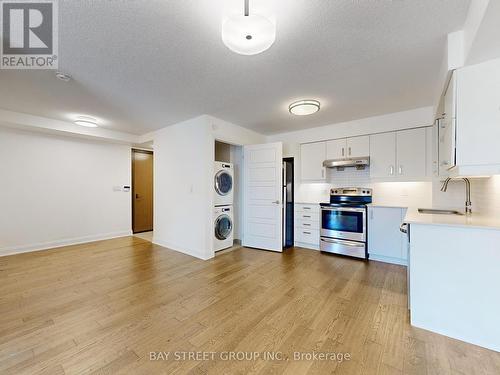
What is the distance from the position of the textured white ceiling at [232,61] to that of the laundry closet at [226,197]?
1.09m

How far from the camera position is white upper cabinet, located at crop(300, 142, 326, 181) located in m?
4.20

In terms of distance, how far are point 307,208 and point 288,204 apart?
43cm

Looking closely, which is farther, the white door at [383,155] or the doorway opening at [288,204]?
the doorway opening at [288,204]

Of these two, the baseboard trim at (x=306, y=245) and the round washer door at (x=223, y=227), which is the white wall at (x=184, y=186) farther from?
the baseboard trim at (x=306, y=245)

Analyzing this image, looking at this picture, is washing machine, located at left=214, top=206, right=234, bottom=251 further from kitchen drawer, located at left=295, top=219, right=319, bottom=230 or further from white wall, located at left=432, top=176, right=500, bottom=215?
white wall, located at left=432, top=176, right=500, bottom=215

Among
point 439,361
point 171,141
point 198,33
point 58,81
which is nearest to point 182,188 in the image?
point 171,141

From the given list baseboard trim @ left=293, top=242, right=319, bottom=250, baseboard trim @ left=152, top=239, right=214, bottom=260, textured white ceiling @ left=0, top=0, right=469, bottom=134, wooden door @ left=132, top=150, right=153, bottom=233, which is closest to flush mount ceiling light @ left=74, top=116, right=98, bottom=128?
textured white ceiling @ left=0, top=0, right=469, bottom=134

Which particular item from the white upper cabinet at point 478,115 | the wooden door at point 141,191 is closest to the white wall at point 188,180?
the wooden door at point 141,191

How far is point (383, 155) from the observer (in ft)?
11.9

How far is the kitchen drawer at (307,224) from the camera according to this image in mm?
4086

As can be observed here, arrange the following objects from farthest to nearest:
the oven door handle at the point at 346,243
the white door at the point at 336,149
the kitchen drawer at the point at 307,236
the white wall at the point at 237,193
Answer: the white wall at the point at 237,193
the kitchen drawer at the point at 307,236
the white door at the point at 336,149
the oven door handle at the point at 346,243

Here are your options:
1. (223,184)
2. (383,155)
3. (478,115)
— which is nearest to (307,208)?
(383,155)

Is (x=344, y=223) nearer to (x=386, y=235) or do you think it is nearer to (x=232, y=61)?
(x=386, y=235)

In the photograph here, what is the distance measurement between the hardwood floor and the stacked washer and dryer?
794 mm
